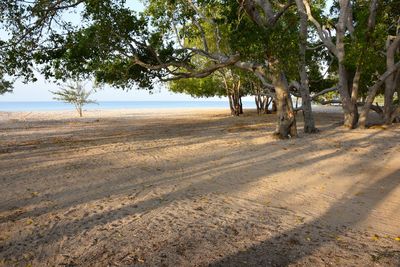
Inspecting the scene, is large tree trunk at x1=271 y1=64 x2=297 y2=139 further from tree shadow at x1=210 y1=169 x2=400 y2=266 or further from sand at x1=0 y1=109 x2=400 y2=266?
tree shadow at x1=210 y1=169 x2=400 y2=266

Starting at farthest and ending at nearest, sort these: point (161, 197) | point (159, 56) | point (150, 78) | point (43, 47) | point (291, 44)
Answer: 1. point (150, 78)
2. point (159, 56)
3. point (43, 47)
4. point (291, 44)
5. point (161, 197)

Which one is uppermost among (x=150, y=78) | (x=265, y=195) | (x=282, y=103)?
(x=150, y=78)

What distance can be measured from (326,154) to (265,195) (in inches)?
172

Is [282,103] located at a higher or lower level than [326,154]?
higher

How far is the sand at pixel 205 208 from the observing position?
398cm

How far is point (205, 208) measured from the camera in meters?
5.55

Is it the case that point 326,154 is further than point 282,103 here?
No

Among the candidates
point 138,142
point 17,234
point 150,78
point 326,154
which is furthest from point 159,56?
point 17,234

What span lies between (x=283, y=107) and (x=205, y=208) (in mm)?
8265

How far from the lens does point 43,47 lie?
42.0ft

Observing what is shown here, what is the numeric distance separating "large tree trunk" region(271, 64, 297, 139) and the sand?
8.10 ft

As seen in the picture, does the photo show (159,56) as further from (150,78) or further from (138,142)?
(138,142)

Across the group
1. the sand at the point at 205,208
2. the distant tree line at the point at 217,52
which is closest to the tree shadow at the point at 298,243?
the sand at the point at 205,208

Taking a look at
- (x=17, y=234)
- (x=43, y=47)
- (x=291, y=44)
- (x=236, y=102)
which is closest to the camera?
(x=17, y=234)
